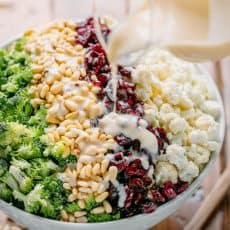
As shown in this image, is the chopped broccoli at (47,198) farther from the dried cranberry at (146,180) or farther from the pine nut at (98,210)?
the dried cranberry at (146,180)

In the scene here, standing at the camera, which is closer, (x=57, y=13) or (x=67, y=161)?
(x=67, y=161)

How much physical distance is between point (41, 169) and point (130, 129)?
37cm

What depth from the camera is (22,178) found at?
2.54 m

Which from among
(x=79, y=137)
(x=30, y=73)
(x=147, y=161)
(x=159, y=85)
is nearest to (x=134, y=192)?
(x=147, y=161)

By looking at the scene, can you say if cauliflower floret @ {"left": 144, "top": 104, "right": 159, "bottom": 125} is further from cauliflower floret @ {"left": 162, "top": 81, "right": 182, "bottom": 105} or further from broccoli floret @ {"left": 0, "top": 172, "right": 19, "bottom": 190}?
broccoli floret @ {"left": 0, "top": 172, "right": 19, "bottom": 190}

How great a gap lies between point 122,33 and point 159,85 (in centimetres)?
40

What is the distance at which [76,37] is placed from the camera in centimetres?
295

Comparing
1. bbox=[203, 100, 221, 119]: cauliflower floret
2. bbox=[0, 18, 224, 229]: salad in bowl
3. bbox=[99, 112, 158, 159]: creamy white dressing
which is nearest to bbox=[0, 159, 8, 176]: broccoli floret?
bbox=[0, 18, 224, 229]: salad in bowl

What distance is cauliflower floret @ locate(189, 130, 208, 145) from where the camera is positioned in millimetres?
2691

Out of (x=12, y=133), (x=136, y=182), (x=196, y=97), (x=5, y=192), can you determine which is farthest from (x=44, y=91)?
(x=196, y=97)

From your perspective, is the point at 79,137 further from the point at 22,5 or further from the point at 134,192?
the point at 22,5

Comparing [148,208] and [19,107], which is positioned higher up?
[19,107]

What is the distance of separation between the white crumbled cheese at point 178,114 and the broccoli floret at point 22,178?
1.60ft

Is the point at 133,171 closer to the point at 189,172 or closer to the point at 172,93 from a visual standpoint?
the point at 189,172
